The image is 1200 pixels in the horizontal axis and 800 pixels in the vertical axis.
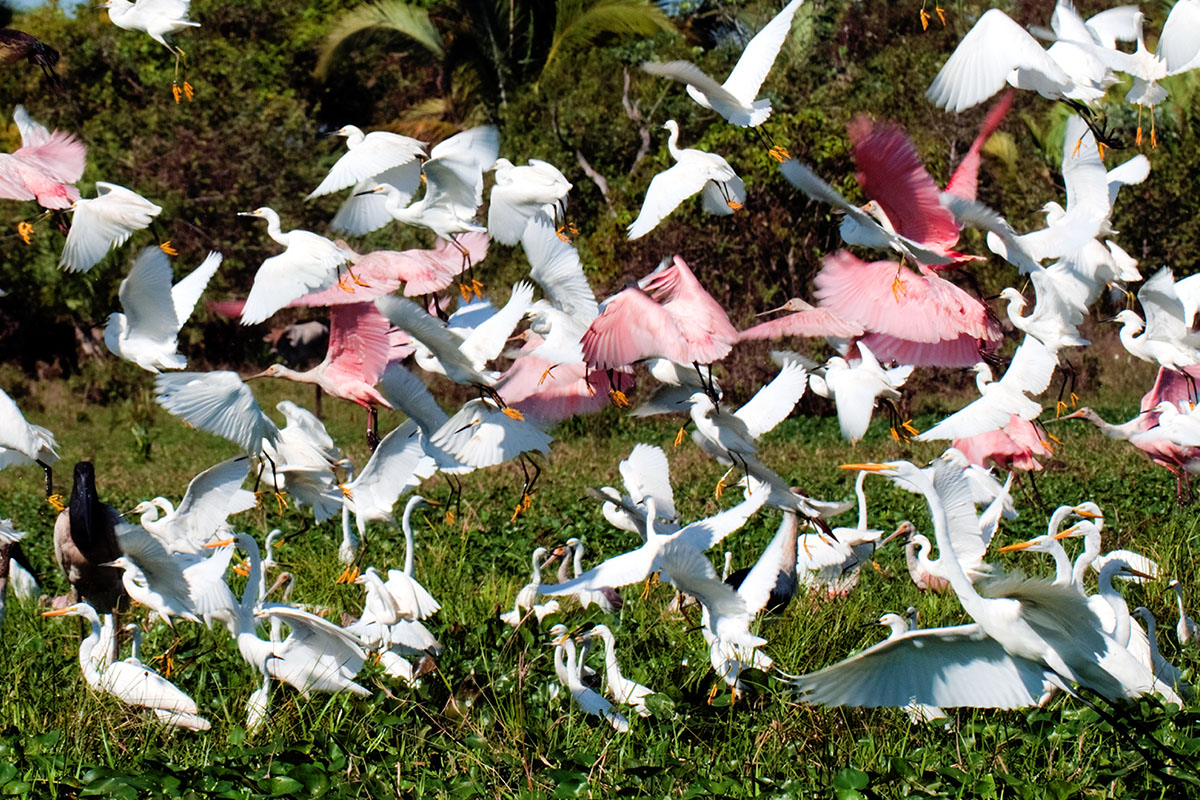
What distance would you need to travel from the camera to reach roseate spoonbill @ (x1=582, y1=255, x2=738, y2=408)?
3.57m

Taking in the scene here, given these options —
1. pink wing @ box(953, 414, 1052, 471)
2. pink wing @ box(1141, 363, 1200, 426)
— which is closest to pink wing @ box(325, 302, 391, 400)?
pink wing @ box(953, 414, 1052, 471)

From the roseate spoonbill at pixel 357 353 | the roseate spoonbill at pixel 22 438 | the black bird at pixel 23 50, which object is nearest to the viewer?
the black bird at pixel 23 50

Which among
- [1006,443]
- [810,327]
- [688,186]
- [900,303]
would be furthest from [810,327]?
[1006,443]

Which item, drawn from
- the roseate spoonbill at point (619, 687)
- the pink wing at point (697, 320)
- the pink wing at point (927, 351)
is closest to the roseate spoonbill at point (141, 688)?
the roseate spoonbill at point (619, 687)

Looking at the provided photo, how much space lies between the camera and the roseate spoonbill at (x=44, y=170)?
381cm

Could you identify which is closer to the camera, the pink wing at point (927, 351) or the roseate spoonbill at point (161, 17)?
the roseate spoonbill at point (161, 17)

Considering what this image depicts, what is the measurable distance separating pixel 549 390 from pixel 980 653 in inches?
62.1

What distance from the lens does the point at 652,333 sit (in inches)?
142

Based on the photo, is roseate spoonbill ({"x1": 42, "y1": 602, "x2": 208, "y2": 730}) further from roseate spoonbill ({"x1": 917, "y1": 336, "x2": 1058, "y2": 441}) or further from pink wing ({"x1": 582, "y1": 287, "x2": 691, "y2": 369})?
roseate spoonbill ({"x1": 917, "y1": 336, "x2": 1058, "y2": 441})

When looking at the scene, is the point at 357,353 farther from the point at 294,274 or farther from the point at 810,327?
the point at 810,327

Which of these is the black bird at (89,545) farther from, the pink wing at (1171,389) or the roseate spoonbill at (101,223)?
the pink wing at (1171,389)

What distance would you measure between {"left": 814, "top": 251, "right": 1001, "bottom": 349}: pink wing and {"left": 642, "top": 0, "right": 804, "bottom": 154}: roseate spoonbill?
1.44 ft

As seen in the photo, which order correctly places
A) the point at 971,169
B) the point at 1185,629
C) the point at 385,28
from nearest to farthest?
the point at 971,169 → the point at 1185,629 → the point at 385,28

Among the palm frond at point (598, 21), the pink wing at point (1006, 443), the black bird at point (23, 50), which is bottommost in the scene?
the palm frond at point (598, 21)
